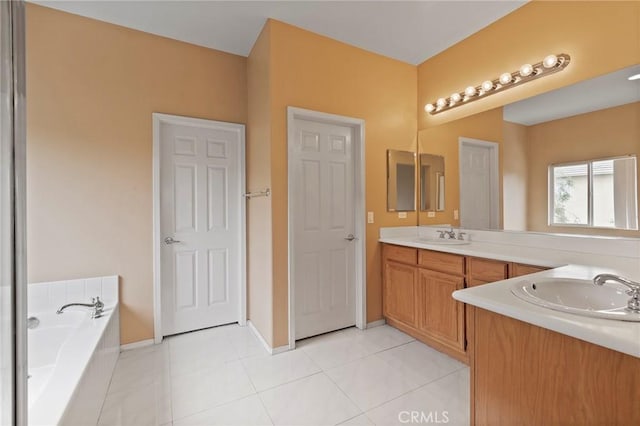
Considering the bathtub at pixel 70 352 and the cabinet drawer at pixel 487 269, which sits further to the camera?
the cabinet drawer at pixel 487 269

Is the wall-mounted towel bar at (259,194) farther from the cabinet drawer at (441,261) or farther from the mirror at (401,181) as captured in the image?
the cabinet drawer at (441,261)

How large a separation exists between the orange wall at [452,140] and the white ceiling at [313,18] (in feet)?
2.63

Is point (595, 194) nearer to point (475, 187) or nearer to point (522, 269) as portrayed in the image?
point (522, 269)

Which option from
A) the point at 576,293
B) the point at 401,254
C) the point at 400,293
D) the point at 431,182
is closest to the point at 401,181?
the point at 431,182

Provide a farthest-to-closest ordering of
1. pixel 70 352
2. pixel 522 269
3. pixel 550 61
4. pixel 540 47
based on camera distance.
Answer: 1. pixel 540 47
2. pixel 550 61
3. pixel 522 269
4. pixel 70 352

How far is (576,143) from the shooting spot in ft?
6.20

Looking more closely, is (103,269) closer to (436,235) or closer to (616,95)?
(436,235)

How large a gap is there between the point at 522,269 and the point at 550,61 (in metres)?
1.50

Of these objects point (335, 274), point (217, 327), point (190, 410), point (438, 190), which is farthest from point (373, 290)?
point (190, 410)

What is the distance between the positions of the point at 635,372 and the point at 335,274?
2111 mm

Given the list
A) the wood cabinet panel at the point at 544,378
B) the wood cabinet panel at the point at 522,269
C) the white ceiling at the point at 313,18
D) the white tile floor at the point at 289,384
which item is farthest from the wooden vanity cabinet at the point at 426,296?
the white ceiling at the point at 313,18

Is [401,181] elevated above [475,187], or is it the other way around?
[401,181]

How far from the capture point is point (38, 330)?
1983 mm

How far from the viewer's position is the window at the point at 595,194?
5.45ft
